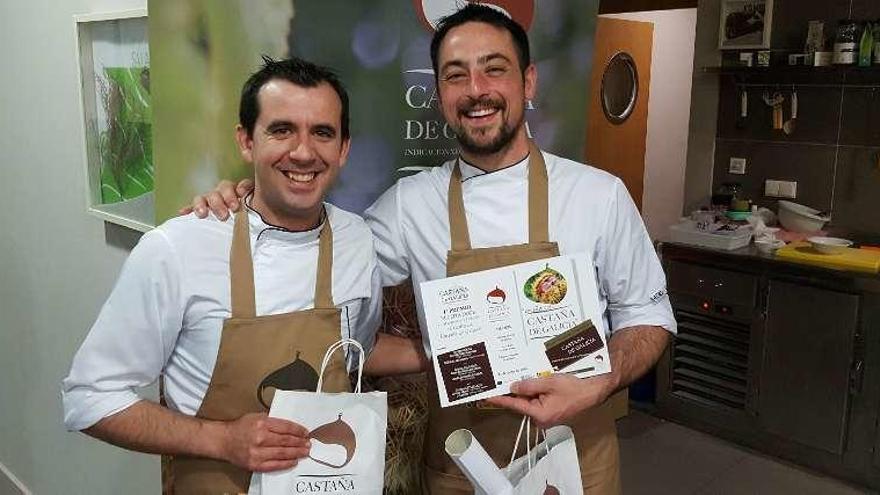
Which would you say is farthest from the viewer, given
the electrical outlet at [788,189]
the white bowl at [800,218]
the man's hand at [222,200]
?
the electrical outlet at [788,189]

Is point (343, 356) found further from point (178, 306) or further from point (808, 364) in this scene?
point (808, 364)

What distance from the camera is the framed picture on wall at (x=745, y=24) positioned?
399cm

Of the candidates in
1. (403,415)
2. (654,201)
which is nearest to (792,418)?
(654,201)

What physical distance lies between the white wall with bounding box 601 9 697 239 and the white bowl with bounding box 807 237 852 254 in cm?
103

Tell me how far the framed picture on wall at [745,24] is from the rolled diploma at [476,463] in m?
3.51

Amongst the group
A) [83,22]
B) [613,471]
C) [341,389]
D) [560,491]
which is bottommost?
[613,471]

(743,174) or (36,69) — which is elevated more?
(36,69)

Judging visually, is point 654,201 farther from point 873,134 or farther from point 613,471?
point 613,471

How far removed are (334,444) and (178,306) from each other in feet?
1.20

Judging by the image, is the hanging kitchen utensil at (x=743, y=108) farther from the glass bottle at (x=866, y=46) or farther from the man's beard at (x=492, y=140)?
the man's beard at (x=492, y=140)

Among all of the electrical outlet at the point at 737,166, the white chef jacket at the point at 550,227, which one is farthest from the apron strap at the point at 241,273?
the electrical outlet at the point at 737,166

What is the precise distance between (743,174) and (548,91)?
249 centimetres

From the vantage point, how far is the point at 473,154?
5.36 feet

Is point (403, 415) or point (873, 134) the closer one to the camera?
point (403, 415)
